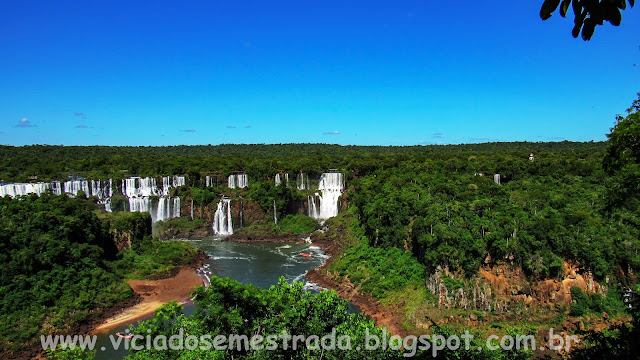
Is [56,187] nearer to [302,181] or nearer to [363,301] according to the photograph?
[302,181]

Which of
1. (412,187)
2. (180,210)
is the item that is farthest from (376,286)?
(180,210)

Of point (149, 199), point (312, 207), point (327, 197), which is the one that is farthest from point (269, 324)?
point (149, 199)

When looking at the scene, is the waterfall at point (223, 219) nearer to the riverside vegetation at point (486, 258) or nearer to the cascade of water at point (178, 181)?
the cascade of water at point (178, 181)

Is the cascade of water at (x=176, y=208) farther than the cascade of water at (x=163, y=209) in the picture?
Yes

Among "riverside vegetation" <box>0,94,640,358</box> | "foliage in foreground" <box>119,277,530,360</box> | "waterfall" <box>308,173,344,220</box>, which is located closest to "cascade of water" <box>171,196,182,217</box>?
"waterfall" <box>308,173,344,220</box>

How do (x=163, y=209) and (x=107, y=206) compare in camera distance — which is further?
(x=163, y=209)

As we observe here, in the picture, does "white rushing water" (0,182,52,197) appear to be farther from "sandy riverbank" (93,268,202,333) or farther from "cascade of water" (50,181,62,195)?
"sandy riverbank" (93,268,202,333)

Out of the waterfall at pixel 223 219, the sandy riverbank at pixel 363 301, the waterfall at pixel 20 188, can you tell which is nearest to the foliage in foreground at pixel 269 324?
the sandy riverbank at pixel 363 301
